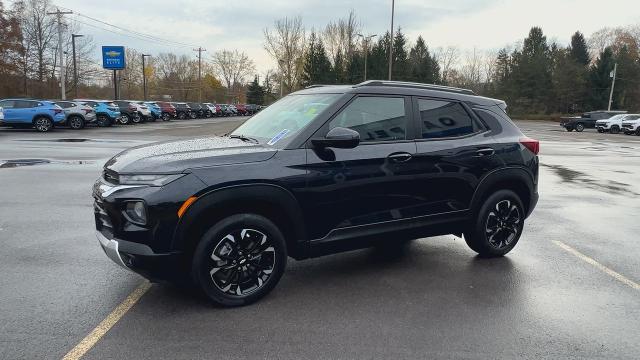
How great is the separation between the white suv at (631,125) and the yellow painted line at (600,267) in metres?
37.2

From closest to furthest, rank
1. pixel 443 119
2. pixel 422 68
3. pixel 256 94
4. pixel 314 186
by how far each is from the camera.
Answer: pixel 314 186, pixel 443 119, pixel 422 68, pixel 256 94

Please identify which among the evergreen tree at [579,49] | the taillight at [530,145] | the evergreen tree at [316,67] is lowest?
the taillight at [530,145]

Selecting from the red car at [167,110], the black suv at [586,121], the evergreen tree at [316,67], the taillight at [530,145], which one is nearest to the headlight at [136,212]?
the taillight at [530,145]

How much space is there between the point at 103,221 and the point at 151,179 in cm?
67

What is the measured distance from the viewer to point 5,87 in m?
45.9

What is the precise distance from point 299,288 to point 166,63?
108 meters

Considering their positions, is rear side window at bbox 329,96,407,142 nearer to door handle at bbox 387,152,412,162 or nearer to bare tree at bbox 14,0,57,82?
door handle at bbox 387,152,412,162

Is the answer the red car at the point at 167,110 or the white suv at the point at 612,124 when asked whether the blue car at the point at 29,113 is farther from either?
the white suv at the point at 612,124

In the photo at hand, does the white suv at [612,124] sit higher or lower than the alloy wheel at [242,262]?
higher

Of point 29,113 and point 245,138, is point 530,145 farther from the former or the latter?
point 29,113

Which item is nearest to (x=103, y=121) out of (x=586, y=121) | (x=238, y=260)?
(x=238, y=260)

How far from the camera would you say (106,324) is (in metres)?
3.45

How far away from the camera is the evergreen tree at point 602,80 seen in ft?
212

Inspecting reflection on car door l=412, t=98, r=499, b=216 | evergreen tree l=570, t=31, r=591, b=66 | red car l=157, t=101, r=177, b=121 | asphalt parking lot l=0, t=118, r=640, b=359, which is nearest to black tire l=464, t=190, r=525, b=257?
asphalt parking lot l=0, t=118, r=640, b=359
